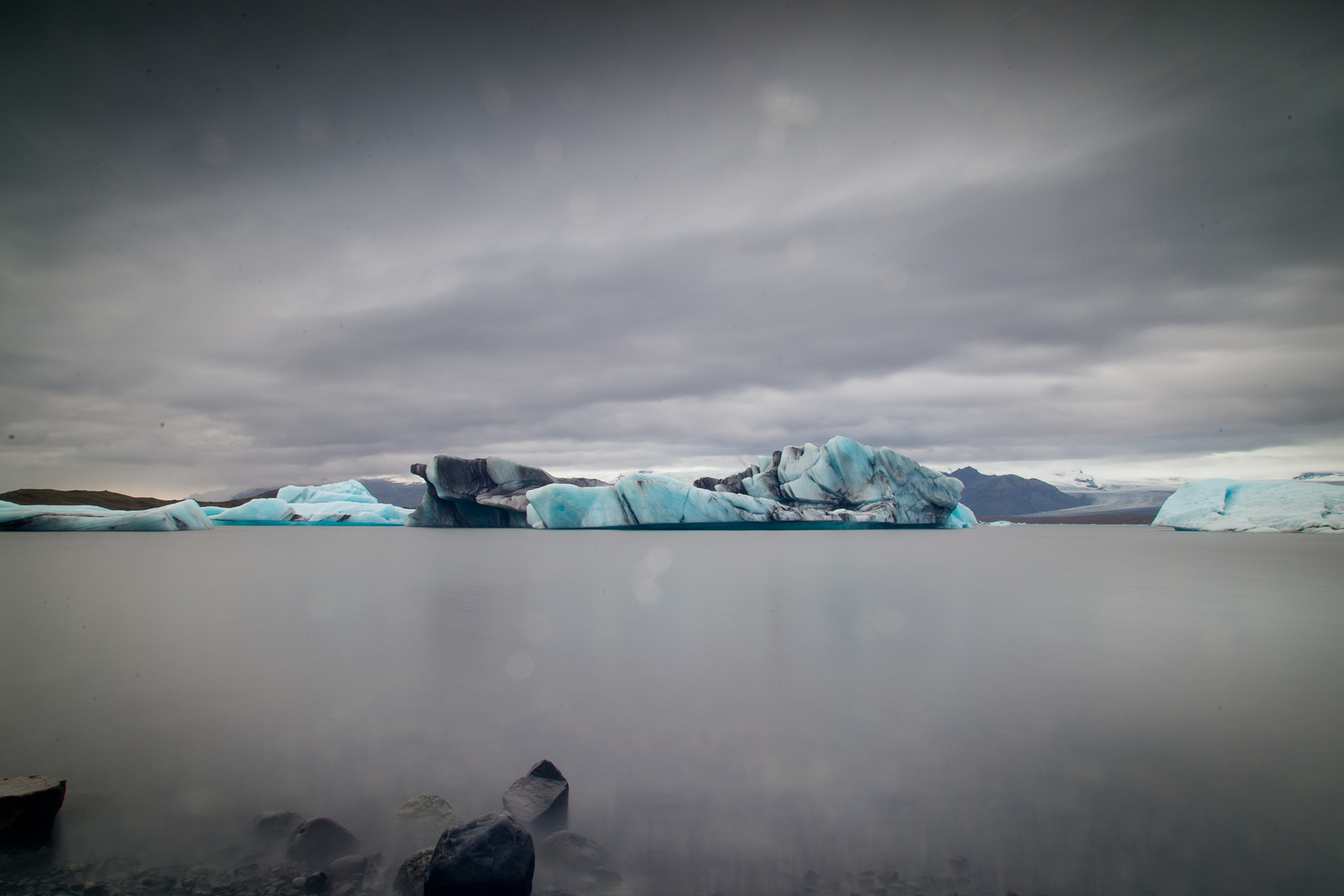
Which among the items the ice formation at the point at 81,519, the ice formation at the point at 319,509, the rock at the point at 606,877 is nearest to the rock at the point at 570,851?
the rock at the point at 606,877

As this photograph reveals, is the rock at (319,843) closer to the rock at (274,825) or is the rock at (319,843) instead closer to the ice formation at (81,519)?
the rock at (274,825)

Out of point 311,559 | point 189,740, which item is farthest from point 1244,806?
point 311,559

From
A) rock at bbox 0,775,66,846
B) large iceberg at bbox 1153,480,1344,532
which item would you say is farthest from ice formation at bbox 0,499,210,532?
large iceberg at bbox 1153,480,1344,532

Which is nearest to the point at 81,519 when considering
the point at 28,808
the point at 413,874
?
the point at 28,808

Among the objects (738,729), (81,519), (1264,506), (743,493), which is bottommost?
(738,729)

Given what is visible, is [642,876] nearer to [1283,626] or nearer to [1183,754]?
[1183,754]

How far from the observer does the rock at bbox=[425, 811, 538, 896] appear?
1708 mm

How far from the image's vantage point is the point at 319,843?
1.99 meters

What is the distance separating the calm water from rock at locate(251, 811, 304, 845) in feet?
0.28

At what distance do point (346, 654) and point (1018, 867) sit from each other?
4.44m

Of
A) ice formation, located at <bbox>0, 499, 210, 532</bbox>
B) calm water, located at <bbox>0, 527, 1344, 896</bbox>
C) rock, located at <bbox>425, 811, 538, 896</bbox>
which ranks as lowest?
calm water, located at <bbox>0, 527, 1344, 896</bbox>

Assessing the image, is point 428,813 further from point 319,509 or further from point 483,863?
point 319,509

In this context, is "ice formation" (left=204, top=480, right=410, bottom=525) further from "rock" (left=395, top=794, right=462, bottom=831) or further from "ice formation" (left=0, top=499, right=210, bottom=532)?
"rock" (left=395, top=794, right=462, bottom=831)

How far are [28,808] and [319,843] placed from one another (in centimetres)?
95
